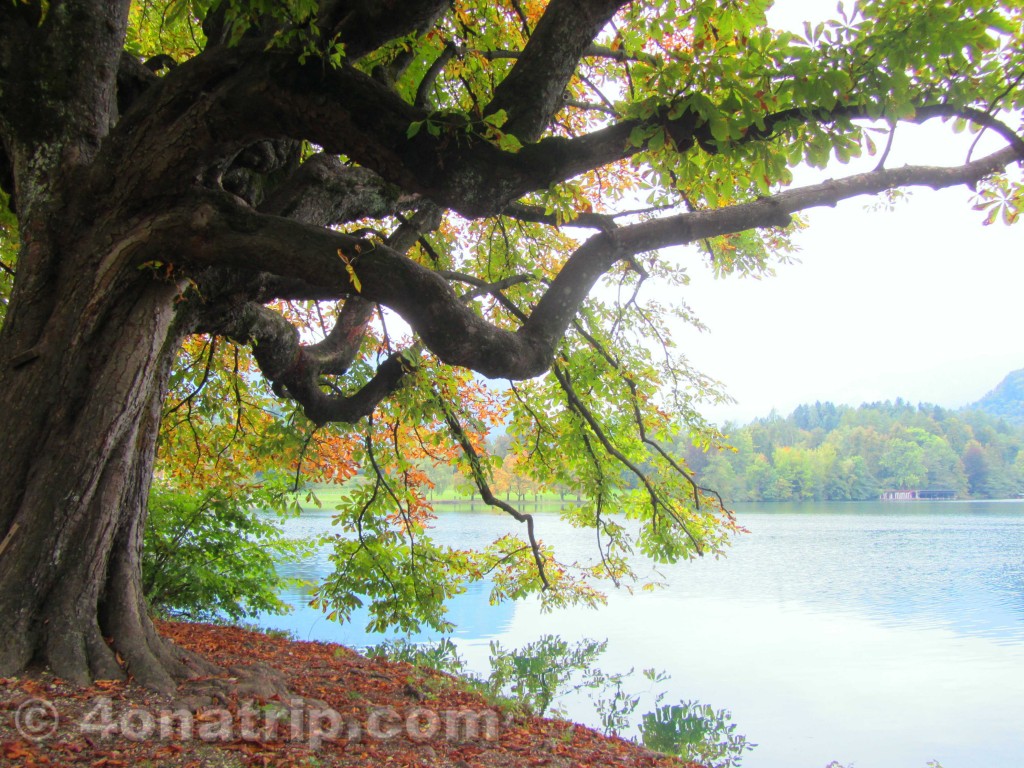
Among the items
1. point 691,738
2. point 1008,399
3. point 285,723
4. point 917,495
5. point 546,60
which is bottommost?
point 917,495

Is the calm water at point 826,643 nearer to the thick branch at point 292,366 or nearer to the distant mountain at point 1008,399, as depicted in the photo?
the thick branch at point 292,366

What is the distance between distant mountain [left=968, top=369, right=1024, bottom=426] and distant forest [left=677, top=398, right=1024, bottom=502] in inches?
2975

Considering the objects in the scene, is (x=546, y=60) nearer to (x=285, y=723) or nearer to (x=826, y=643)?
(x=285, y=723)

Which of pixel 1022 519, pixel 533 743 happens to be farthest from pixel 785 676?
pixel 1022 519

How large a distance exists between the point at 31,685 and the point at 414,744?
1.74 meters

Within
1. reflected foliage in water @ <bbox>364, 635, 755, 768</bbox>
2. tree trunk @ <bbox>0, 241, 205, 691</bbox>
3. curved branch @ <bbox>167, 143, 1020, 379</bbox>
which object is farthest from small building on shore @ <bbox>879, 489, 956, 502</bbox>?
tree trunk @ <bbox>0, 241, 205, 691</bbox>

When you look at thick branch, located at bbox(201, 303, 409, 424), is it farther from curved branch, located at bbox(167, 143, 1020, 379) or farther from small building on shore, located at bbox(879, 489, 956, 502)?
small building on shore, located at bbox(879, 489, 956, 502)

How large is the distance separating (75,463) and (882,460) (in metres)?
70.0

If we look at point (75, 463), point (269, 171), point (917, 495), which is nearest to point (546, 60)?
point (269, 171)

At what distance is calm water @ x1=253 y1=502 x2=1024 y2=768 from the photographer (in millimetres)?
7637

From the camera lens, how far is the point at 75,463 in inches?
125

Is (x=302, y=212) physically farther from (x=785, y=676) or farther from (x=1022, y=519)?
(x=1022, y=519)

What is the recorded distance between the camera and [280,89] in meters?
3.06

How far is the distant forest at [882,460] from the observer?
55.6m
